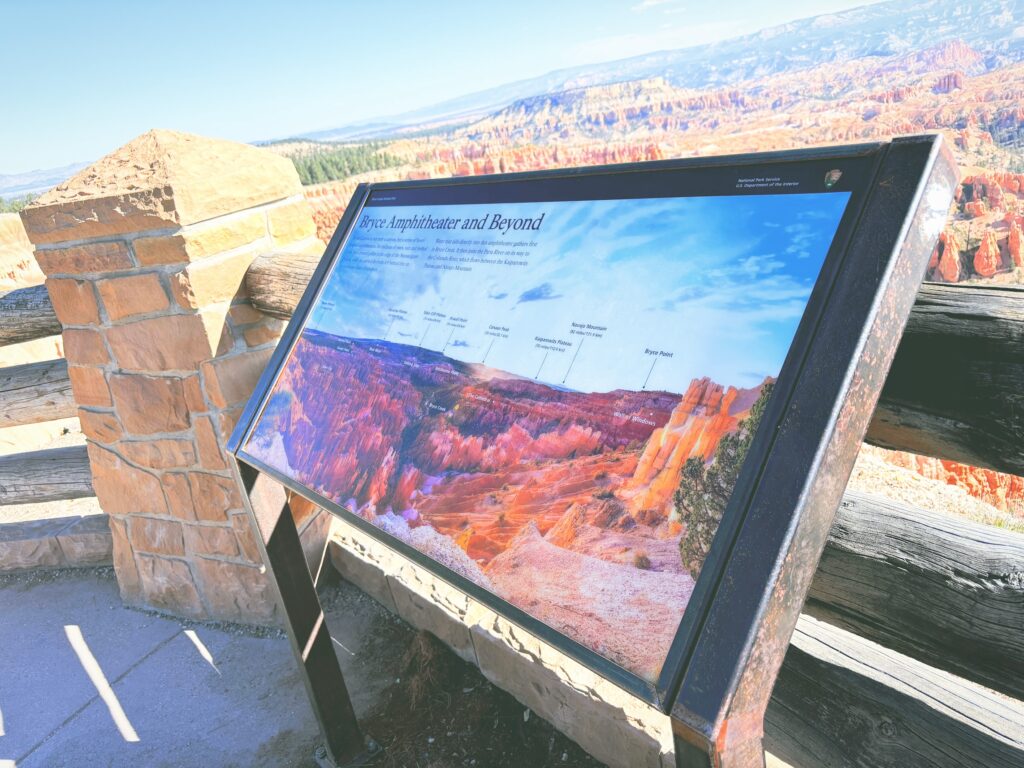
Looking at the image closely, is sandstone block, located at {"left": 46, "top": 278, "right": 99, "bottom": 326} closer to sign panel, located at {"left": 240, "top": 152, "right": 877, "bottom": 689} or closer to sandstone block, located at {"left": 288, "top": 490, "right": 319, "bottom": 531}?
sandstone block, located at {"left": 288, "top": 490, "right": 319, "bottom": 531}

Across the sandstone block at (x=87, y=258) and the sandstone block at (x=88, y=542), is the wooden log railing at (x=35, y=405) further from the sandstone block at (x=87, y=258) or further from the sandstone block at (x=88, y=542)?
the sandstone block at (x=87, y=258)

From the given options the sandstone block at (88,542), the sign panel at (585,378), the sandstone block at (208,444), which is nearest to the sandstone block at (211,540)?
the sandstone block at (208,444)

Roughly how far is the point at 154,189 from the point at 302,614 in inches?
51.9

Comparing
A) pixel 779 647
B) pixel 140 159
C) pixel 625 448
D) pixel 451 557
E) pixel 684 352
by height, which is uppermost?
pixel 140 159

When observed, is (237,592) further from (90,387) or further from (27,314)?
(27,314)

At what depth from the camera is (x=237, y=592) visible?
238 cm

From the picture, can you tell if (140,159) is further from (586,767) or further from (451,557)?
(586,767)

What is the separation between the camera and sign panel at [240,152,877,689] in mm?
706

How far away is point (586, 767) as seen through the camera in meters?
1.64

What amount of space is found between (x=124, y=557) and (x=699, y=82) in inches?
5174

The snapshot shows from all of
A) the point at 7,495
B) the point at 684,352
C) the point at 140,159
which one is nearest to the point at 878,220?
the point at 684,352

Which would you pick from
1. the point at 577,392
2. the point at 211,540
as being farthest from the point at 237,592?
the point at 577,392

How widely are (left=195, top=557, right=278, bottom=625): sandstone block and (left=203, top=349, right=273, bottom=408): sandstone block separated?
642 mm

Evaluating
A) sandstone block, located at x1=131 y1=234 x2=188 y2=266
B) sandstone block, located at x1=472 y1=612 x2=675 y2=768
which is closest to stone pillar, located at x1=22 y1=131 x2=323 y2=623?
sandstone block, located at x1=131 y1=234 x2=188 y2=266
